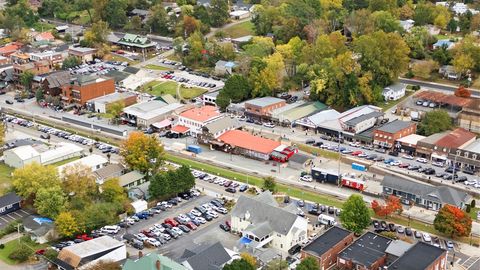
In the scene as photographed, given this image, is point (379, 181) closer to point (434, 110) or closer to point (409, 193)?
point (409, 193)

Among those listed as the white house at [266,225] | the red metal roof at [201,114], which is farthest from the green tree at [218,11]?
the white house at [266,225]

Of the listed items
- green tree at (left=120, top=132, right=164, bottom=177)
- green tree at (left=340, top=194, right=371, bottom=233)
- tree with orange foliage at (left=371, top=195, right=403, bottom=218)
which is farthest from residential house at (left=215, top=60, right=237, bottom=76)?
green tree at (left=340, top=194, right=371, bottom=233)

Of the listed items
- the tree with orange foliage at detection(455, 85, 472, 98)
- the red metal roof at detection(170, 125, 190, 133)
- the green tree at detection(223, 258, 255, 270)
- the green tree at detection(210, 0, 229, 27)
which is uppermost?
the green tree at detection(210, 0, 229, 27)

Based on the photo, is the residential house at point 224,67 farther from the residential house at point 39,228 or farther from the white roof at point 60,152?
the residential house at point 39,228

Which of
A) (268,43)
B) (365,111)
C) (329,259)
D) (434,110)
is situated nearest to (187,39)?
(268,43)

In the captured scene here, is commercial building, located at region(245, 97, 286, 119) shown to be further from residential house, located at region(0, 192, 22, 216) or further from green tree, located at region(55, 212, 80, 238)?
green tree, located at region(55, 212, 80, 238)
